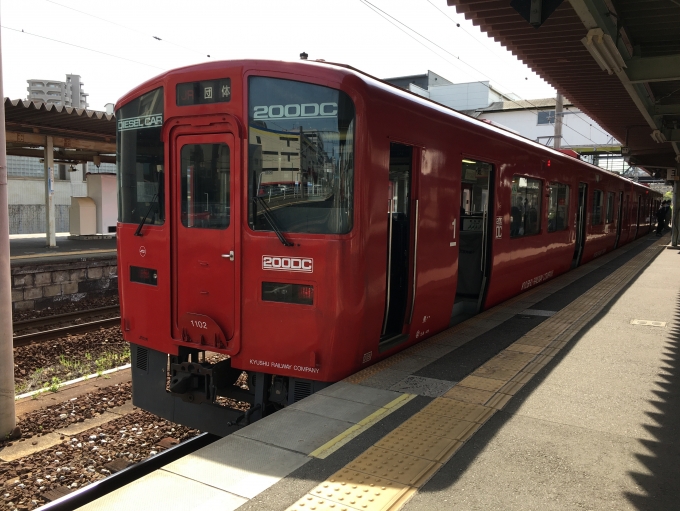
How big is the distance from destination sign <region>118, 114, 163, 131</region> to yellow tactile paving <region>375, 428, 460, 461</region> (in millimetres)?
3116

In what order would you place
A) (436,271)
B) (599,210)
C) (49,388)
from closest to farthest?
(436,271)
(49,388)
(599,210)

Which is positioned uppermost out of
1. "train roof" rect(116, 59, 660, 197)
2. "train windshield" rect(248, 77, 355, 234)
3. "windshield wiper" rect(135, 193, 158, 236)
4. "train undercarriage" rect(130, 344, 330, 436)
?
"train roof" rect(116, 59, 660, 197)

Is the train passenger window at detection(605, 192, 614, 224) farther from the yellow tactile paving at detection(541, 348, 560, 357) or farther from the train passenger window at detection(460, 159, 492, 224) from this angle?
the yellow tactile paving at detection(541, 348, 560, 357)

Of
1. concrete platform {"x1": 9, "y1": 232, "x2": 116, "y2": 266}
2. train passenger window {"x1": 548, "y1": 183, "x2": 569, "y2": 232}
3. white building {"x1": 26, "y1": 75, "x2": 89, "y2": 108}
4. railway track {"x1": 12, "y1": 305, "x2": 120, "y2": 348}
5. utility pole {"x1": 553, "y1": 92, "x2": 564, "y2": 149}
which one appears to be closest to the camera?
railway track {"x1": 12, "y1": 305, "x2": 120, "y2": 348}

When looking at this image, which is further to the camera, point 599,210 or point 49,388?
point 599,210

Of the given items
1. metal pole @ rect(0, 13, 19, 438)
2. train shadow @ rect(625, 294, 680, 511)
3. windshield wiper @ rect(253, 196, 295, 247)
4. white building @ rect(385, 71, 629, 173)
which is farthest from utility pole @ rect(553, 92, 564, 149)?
metal pole @ rect(0, 13, 19, 438)

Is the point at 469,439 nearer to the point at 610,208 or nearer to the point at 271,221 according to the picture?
the point at 271,221

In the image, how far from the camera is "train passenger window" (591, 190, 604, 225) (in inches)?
563

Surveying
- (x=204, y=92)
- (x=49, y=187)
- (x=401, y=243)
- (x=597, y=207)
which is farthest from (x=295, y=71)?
(x=49, y=187)

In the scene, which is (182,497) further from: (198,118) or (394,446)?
(198,118)

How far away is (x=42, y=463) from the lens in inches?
193

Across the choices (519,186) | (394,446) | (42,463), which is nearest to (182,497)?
(394,446)

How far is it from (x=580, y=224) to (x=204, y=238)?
10894 mm

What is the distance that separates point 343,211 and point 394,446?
65.6 inches
